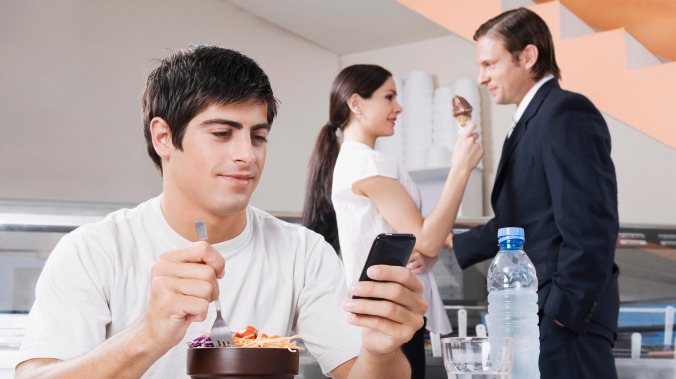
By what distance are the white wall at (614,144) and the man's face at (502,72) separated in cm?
192

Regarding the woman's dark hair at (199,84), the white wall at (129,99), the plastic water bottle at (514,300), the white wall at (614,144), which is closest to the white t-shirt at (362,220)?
the plastic water bottle at (514,300)

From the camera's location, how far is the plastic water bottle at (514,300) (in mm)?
1259

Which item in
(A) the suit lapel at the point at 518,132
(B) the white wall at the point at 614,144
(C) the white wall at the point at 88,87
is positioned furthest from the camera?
(B) the white wall at the point at 614,144

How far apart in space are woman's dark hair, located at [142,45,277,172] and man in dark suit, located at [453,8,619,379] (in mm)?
688

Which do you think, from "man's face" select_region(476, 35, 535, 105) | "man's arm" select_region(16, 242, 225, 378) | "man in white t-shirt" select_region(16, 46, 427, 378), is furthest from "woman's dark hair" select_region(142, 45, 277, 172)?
"man's face" select_region(476, 35, 535, 105)

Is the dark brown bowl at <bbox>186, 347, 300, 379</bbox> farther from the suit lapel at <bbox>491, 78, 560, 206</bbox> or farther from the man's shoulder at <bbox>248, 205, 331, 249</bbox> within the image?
the suit lapel at <bbox>491, 78, 560, 206</bbox>

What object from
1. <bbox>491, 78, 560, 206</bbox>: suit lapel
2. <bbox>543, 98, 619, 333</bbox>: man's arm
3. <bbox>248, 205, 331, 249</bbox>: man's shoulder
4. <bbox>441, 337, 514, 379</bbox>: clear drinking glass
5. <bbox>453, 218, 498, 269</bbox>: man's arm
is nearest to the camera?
<bbox>441, 337, 514, 379</bbox>: clear drinking glass

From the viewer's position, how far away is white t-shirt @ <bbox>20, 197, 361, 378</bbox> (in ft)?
3.54

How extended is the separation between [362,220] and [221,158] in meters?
0.93

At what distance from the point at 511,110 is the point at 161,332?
3463 mm

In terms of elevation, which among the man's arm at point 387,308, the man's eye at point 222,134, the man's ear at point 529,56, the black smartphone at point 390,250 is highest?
the man's ear at point 529,56

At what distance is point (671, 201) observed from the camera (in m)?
3.84

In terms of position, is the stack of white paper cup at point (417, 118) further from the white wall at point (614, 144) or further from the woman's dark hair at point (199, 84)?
the woman's dark hair at point (199, 84)

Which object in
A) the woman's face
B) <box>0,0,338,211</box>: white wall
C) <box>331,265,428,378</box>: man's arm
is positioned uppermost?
<box>0,0,338,211</box>: white wall
